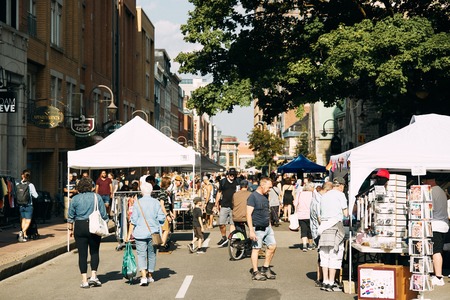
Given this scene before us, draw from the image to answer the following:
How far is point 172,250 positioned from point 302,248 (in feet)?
11.2

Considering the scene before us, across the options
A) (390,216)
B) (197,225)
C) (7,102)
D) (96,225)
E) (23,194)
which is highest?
(7,102)

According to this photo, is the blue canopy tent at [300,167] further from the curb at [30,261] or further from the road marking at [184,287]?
the road marking at [184,287]

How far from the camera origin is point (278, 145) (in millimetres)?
91500

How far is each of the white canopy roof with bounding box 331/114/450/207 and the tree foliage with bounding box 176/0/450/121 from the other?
1038cm

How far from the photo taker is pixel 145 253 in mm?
13883

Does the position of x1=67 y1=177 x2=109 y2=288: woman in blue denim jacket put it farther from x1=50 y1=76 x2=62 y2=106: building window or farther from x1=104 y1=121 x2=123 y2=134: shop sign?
x1=104 y1=121 x2=123 y2=134: shop sign

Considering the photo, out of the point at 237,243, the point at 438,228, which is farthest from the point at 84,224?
the point at 438,228

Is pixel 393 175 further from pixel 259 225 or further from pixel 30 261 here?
pixel 30 261

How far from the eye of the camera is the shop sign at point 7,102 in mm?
22469

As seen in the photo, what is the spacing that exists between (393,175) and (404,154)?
1.01 metres

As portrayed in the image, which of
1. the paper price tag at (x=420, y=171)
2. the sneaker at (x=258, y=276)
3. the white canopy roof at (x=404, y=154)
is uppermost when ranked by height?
the white canopy roof at (x=404, y=154)

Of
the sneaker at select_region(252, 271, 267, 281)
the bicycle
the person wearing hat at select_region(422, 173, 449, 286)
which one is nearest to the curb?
the bicycle

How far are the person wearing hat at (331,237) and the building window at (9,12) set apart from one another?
19189 mm

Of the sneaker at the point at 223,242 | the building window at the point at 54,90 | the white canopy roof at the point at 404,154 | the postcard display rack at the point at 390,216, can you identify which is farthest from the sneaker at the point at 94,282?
the building window at the point at 54,90
